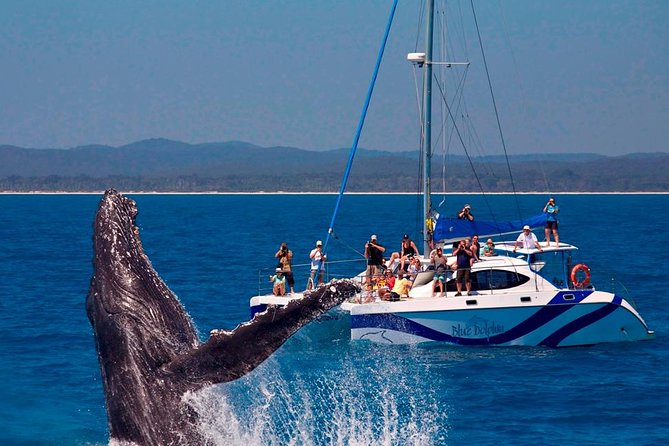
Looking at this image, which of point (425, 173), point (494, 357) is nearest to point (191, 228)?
point (425, 173)

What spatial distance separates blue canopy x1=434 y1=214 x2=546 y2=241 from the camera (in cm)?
2588

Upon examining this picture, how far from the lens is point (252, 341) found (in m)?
6.45

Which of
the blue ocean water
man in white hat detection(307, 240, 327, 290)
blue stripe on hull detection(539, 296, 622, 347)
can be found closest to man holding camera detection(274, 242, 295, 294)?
man in white hat detection(307, 240, 327, 290)

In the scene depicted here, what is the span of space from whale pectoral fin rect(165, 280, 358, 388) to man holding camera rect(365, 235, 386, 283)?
57.0 feet

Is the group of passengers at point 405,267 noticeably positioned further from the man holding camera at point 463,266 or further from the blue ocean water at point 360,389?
the blue ocean water at point 360,389

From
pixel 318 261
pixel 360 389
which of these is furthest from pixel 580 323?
pixel 360 389

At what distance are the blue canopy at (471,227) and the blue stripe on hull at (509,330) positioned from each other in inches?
154

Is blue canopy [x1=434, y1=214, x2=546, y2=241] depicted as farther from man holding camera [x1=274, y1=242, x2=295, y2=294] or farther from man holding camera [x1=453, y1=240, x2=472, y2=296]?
man holding camera [x1=274, y1=242, x2=295, y2=294]

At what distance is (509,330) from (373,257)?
3615mm

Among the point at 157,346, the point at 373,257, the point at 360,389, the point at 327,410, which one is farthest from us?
the point at 373,257

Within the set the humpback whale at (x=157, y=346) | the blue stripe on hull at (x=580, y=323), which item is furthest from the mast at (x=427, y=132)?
the humpback whale at (x=157, y=346)

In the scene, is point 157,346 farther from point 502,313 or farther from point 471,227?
point 471,227

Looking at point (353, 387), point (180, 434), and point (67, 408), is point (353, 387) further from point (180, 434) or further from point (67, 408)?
point (180, 434)

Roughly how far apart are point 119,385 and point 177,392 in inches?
14.8
